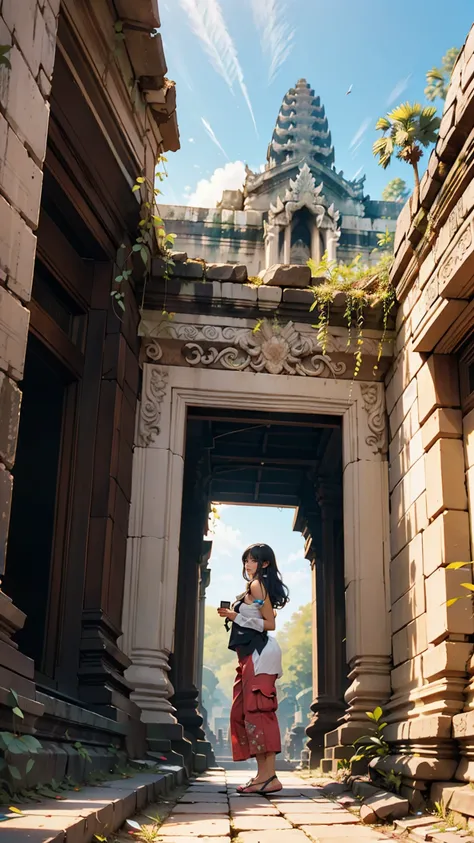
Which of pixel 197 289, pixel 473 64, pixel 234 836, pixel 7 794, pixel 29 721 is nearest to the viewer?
pixel 7 794

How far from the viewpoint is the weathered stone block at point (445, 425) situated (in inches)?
251

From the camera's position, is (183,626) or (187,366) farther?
(183,626)

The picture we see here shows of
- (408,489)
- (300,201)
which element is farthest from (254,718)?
(300,201)

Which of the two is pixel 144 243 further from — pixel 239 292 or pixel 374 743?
pixel 374 743

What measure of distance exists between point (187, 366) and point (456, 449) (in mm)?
2962

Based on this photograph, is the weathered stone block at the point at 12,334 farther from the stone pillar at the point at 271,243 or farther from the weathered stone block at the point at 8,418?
the stone pillar at the point at 271,243

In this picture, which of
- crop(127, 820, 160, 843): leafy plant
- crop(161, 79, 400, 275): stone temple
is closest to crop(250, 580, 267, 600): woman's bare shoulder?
crop(127, 820, 160, 843): leafy plant

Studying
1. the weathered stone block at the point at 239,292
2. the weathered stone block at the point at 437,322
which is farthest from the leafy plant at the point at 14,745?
the weathered stone block at the point at 239,292

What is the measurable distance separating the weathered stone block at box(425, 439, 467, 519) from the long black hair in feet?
4.40

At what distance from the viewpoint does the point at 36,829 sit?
267 centimetres

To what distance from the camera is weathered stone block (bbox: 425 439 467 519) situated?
6180mm

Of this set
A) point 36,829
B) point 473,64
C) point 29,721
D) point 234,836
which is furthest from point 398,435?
point 36,829

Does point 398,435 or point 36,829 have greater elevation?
point 398,435

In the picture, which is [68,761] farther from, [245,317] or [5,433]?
[245,317]
